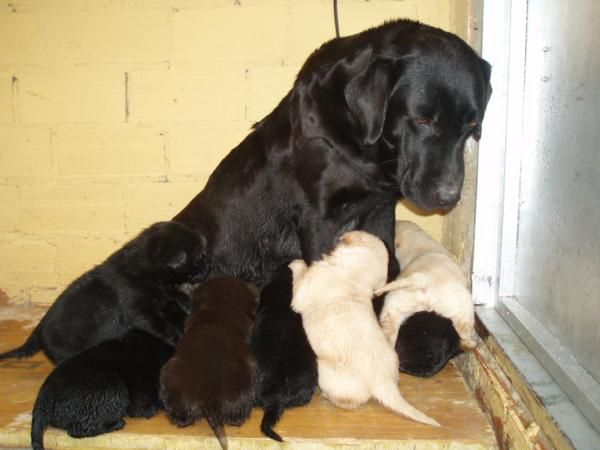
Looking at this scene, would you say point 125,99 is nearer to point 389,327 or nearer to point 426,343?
point 389,327

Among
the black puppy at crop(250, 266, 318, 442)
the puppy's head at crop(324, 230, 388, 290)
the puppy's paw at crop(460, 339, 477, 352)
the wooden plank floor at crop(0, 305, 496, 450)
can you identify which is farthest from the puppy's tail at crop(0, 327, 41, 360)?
the puppy's paw at crop(460, 339, 477, 352)

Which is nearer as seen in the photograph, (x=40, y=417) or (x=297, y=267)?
(x=40, y=417)

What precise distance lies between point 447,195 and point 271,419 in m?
0.90

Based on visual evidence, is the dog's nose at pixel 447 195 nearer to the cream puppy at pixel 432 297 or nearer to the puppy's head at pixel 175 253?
the cream puppy at pixel 432 297

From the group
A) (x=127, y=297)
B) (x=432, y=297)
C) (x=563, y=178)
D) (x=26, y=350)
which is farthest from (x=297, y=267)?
(x=26, y=350)

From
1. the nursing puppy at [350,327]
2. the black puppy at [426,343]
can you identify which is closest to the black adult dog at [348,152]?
the nursing puppy at [350,327]

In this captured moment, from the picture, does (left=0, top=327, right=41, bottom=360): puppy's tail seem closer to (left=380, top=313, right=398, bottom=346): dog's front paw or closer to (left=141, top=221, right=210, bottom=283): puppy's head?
(left=141, top=221, right=210, bottom=283): puppy's head

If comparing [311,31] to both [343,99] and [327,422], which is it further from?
[327,422]

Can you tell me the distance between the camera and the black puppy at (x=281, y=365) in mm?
1787

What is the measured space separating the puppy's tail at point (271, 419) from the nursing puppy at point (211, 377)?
0.20ft

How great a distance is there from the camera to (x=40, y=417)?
1.69m

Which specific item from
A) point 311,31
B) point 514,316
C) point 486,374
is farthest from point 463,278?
point 311,31

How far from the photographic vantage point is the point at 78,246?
9.93 ft

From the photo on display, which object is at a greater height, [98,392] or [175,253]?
[175,253]
